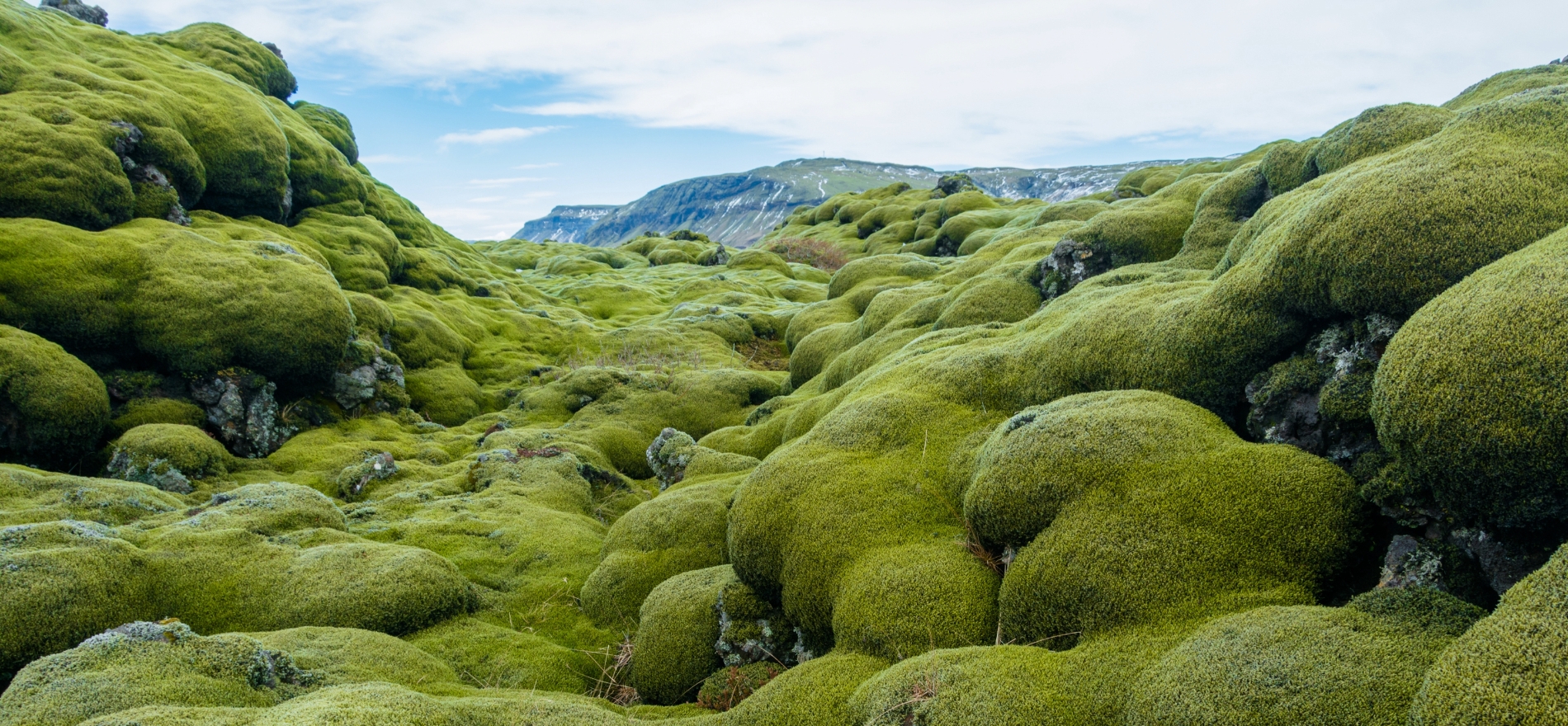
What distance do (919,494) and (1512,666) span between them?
685 centimetres

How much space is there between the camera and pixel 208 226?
105 ft

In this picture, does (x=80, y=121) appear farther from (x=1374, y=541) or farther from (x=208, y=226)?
(x=1374, y=541)

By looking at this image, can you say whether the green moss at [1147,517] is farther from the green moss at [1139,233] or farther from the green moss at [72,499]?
the green moss at [72,499]

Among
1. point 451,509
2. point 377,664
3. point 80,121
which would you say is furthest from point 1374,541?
point 80,121

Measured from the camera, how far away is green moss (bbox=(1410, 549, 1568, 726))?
3863mm

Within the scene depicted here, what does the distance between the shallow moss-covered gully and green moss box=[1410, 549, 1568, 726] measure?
22 millimetres

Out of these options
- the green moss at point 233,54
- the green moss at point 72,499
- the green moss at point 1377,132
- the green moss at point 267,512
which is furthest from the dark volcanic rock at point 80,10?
the green moss at point 1377,132

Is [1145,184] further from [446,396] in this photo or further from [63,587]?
[63,587]

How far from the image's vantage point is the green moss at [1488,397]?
5148 millimetres

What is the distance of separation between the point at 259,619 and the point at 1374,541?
593 inches

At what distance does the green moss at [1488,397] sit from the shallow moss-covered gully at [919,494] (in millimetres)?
31

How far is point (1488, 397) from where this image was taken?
546cm

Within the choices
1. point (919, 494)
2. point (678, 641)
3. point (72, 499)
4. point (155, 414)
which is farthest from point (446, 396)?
point (919, 494)

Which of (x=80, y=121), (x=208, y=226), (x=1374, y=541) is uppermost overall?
(x=80, y=121)
